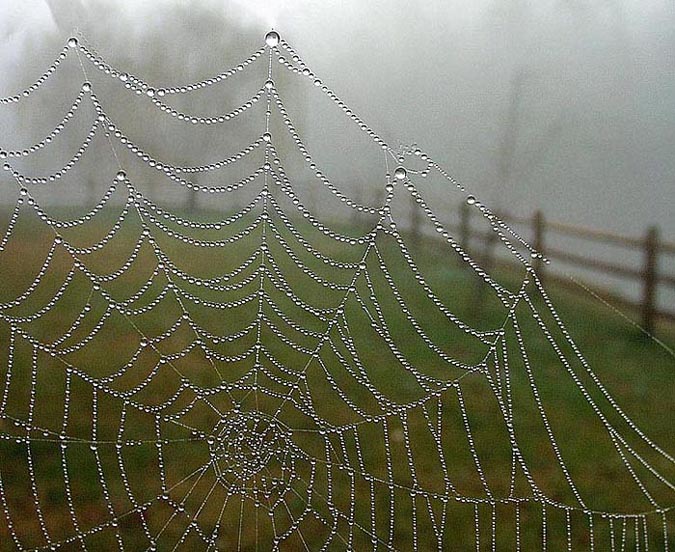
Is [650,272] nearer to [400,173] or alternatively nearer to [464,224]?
[464,224]

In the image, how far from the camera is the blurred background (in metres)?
1.14

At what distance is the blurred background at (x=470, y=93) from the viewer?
114cm

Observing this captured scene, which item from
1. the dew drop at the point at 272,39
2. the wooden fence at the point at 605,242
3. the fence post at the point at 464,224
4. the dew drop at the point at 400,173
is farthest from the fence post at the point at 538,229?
the dew drop at the point at 272,39

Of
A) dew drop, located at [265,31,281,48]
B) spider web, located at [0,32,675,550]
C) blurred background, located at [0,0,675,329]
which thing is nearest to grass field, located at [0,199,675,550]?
spider web, located at [0,32,675,550]

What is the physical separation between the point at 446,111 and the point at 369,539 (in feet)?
2.30

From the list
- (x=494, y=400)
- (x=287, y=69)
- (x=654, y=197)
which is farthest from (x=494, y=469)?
(x=287, y=69)

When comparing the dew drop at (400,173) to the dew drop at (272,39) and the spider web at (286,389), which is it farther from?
the dew drop at (272,39)

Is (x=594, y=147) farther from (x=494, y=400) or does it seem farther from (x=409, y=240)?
(x=494, y=400)

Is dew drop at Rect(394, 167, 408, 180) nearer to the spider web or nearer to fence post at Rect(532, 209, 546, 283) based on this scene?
the spider web

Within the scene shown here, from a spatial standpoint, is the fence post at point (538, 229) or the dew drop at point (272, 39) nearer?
the dew drop at point (272, 39)

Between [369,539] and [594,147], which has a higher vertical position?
[594,147]

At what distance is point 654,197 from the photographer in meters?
1.21

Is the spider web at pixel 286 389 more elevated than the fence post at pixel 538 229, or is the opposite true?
the fence post at pixel 538 229

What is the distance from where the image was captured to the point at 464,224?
118 cm
